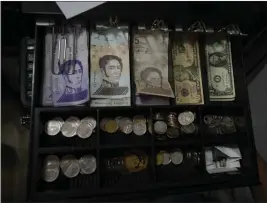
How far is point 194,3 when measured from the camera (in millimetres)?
745

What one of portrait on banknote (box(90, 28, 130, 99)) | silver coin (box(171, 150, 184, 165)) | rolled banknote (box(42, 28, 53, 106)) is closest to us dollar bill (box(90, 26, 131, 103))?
portrait on banknote (box(90, 28, 130, 99))

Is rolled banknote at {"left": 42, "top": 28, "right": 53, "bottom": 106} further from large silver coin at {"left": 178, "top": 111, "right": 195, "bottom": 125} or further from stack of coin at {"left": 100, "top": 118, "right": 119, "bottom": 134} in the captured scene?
large silver coin at {"left": 178, "top": 111, "right": 195, "bottom": 125}

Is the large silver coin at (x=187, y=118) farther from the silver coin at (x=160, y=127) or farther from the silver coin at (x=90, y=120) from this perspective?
the silver coin at (x=90, y=120)

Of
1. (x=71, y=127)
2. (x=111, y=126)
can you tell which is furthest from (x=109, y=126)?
(x=71, y=127)

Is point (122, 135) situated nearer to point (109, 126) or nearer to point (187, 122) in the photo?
point (109, 126)

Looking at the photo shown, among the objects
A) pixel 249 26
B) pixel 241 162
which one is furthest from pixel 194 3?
pixel 241 162

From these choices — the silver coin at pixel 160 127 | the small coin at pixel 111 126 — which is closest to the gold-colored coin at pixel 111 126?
the small coin at pixel 111 126

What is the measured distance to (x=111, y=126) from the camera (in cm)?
80

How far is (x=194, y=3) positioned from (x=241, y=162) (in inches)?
19.2

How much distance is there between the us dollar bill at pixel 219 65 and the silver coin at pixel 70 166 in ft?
1.49

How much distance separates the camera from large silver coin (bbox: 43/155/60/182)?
0.74 m

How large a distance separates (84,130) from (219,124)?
41 centimetres

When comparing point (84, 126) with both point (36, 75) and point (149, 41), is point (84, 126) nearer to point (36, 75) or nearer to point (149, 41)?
point (36, 75)

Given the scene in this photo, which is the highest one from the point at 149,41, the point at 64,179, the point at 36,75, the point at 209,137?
the point at 149,41
